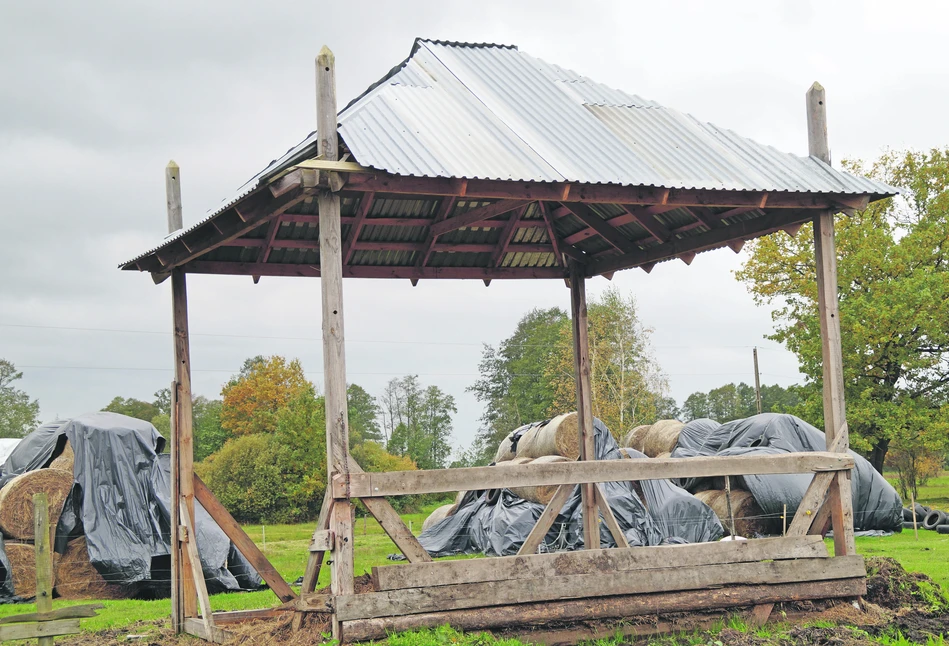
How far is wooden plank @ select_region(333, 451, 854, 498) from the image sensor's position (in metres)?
7.57

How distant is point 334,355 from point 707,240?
4.54 metres

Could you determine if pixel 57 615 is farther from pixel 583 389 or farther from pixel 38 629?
pixel 583 389

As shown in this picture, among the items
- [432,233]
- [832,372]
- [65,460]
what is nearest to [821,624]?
[832,372]

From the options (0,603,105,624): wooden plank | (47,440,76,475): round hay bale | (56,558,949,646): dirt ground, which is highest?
(47,440,76,475): round hay bale

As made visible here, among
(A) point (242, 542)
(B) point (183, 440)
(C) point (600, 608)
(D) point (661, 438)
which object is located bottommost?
(C) point (600, 608)

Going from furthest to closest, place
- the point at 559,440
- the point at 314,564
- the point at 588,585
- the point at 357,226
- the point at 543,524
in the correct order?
the point at 559,440, the point at 357,226, the point at 543,524, the point at 314,564, the point at 588,585

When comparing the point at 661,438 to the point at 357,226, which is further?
the point at 661,438

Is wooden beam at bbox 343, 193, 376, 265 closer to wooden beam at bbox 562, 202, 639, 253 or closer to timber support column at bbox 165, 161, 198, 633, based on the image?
timber support column at bbox 165, 161, 198, 633

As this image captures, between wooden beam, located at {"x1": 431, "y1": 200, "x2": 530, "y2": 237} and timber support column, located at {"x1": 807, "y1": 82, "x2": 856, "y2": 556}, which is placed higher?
wooden beam, located at {"x1": 431, "y1": 200, "x2": 530, "y2": 237}

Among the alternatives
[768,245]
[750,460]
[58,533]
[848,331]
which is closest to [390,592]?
[750,460]

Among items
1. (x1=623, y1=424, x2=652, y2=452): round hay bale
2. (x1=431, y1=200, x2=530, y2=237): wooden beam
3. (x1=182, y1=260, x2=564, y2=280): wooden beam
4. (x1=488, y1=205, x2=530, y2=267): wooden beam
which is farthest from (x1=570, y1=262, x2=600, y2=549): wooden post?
(x1=623, y1=424, x2=652, y2=452): round hay bale

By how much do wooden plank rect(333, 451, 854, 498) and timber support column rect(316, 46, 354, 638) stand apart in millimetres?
184

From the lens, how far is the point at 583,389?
11828 mm

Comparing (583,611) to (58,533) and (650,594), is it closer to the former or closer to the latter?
(650,594)
